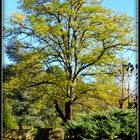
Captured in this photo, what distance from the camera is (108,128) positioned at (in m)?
3.38

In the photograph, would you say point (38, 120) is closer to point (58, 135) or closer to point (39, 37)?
point (39, 37)

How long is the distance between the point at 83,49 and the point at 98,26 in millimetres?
625

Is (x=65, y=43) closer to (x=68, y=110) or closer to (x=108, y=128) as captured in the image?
(x=68, y=110)

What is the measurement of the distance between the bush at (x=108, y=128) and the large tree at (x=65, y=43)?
3257mm

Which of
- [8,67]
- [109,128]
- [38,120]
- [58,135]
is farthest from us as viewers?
[38,120]

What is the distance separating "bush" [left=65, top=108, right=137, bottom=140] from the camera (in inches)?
131

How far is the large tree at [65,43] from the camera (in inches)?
275

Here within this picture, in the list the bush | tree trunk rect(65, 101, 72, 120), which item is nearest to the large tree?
tree trunk rect(65, 101, 72, 120)

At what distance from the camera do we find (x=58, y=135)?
211 inches

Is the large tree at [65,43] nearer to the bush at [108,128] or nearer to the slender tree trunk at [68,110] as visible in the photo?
the slender tree trunk at [68,110]

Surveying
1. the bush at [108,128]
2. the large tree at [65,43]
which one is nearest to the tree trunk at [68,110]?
the large tree at [65,43]

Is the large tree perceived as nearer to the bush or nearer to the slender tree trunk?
the slender tree trunk

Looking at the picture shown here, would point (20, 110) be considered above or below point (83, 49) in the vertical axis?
below

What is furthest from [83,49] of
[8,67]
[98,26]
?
[8,67]
